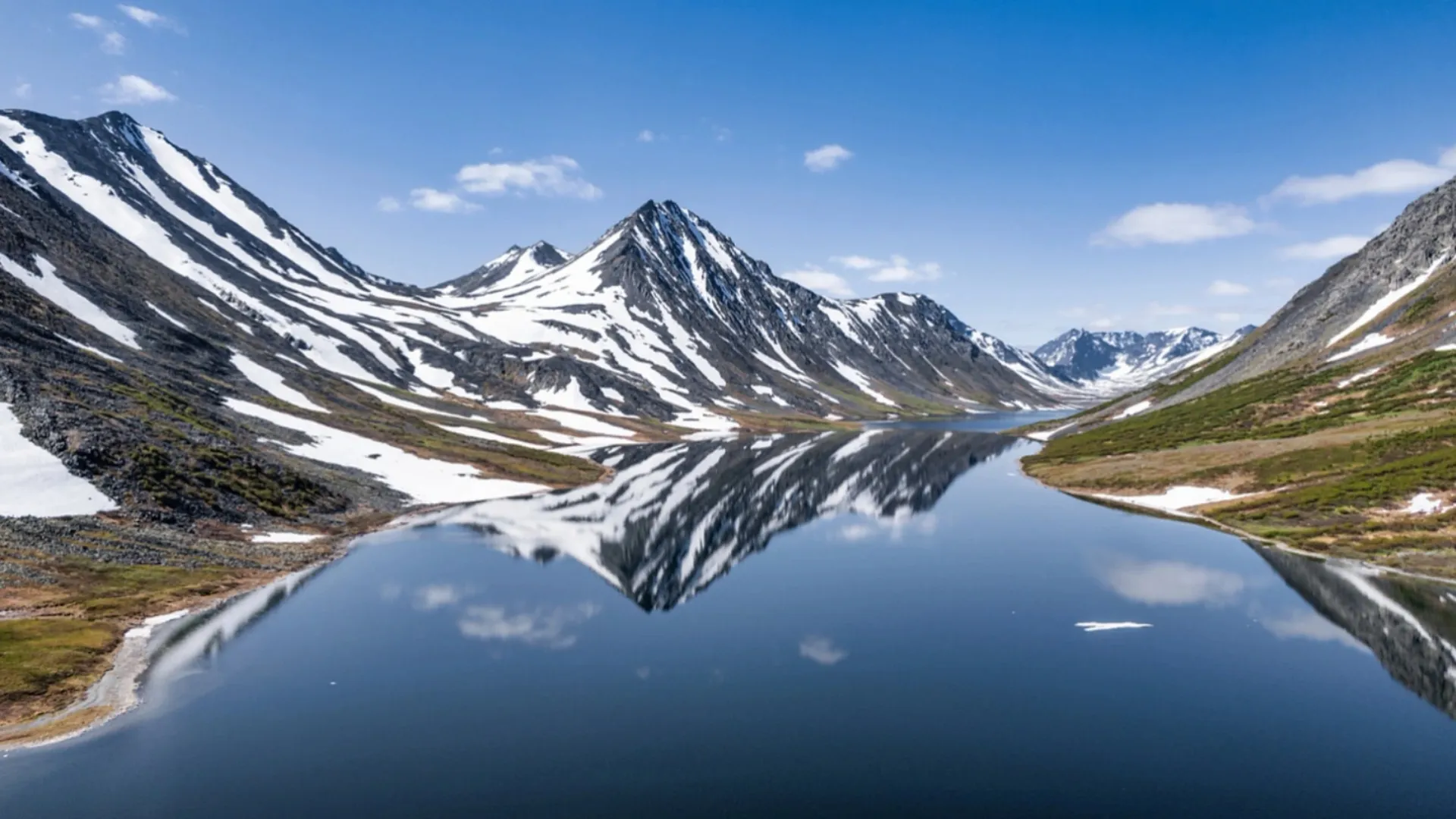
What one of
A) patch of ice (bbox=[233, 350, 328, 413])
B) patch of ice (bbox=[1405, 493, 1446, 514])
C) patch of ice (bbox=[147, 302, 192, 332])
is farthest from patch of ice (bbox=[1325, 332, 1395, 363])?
patch of ice (bbox=[147, 302, 192, 332])

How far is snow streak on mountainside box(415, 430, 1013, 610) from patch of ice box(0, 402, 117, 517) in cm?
3366

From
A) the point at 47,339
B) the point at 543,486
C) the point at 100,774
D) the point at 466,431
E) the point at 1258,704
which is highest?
the point at 47,339

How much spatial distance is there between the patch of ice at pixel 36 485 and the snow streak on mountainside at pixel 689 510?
1325 inches

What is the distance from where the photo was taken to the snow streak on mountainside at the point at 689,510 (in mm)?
79438

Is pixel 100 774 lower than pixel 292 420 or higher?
lower

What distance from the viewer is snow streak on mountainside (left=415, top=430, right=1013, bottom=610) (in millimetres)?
79438

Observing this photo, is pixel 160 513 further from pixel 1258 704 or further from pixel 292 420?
pixel 1258 704

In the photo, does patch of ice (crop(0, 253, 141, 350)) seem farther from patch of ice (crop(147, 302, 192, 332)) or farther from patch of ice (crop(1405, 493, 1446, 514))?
patch of ice (crop(1405, 493, 1446, 514))

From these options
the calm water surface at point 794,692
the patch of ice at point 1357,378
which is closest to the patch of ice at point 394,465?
the calm water surface at point 794,692

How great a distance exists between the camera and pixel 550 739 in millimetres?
38156

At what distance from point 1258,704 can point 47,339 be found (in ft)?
422

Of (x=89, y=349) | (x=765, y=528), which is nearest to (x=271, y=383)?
(x=89, y=349)

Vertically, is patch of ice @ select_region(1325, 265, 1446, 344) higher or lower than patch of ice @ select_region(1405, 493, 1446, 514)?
higher

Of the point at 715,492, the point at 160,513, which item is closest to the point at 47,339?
the point at 160,513
